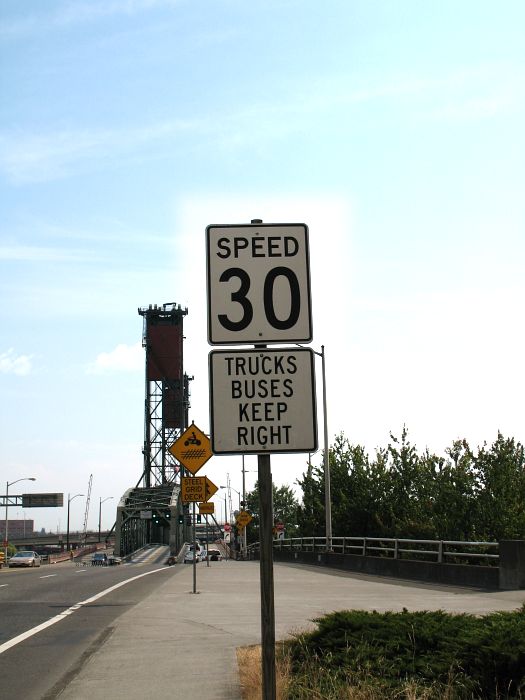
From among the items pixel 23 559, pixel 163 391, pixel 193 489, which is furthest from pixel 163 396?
pixel 193 489

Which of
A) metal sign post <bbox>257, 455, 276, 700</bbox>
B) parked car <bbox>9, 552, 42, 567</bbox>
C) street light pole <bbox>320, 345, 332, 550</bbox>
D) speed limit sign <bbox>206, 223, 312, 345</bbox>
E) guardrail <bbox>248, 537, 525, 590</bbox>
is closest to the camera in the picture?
metal sign post <bbox>257, 455, 276, 700</bbox>

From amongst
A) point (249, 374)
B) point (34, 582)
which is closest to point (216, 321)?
point (249, 374)

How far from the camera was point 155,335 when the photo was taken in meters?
128

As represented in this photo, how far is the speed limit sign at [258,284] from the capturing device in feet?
17.0

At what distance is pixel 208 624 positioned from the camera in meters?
13.8

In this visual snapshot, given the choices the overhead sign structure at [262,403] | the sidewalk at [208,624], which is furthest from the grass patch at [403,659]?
the overhead sign structure at [262,403]

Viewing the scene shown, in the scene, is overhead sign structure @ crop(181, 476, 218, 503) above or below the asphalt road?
above

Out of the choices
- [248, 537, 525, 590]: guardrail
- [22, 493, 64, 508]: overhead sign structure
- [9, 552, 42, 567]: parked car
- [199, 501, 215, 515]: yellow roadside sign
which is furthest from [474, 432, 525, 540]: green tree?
[22, 493, 64, 508]: overhead sign structure

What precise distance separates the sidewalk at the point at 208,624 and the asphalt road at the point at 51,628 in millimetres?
320

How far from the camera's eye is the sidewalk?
8914 mm

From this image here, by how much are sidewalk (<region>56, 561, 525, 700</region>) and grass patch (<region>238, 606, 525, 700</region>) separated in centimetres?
77

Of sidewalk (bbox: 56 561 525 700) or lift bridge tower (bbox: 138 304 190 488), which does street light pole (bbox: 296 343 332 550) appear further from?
lift bridge tower (bbox: 138 304 190 488)

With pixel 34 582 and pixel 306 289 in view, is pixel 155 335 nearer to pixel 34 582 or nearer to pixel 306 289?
pixel 34 582

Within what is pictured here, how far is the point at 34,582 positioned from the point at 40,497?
10395 centimetres
